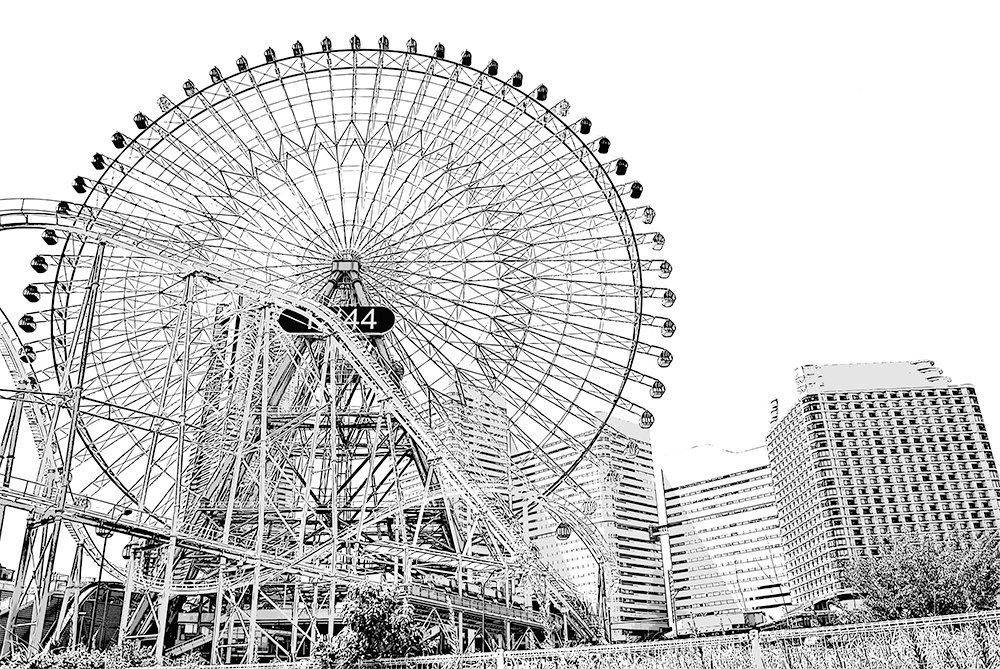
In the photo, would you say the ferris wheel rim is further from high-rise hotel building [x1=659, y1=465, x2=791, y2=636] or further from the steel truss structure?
high-rise hotel building [x1=659, y1=465, x2=791, y2=636]

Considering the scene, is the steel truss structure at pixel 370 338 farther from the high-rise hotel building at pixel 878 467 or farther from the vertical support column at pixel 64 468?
the high-rise hotel building at pixel 878 467

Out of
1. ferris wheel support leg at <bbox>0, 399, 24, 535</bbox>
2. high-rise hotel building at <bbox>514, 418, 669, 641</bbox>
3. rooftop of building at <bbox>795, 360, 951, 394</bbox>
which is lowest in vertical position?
ferris wheel support leg at <bbox>0, 399, 24, 535</bbox>

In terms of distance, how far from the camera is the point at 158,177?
89.8ft

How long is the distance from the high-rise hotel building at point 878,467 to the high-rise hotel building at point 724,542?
71.7ft

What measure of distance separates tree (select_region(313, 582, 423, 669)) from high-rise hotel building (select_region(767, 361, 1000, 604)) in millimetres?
89058

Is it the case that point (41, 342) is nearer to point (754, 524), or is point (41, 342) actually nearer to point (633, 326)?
point (633, 326)

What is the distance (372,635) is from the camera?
14.1 metres

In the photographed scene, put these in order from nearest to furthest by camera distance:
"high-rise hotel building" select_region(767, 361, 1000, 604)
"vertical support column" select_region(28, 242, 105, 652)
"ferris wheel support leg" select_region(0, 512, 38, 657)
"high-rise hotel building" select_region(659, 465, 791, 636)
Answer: "ferris wheel support leg" select_region(0, 512, 38, 657) < "vertical support column" select_region(28, 242, 105, 652) < "high-rise hotel building" select_region(767, 361, 1000, 604) < "high-rise hotel building" select_region(659, 465, 791, 636)

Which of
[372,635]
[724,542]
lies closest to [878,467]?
[724,542]

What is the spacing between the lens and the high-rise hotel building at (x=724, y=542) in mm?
134500

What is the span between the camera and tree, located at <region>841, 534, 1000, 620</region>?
39.6 metres

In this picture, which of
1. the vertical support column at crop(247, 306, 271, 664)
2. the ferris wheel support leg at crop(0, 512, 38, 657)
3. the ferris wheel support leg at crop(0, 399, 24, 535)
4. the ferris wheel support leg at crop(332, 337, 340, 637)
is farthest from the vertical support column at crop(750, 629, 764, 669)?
the ferris wheel support leg at crop(0, 399, 24, 535)

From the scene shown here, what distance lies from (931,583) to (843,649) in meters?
34.1

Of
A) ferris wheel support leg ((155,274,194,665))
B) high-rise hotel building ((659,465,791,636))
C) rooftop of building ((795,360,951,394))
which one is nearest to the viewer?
ferris wheel support leg ((155,274,194,665))
